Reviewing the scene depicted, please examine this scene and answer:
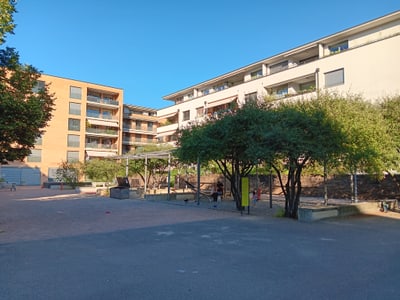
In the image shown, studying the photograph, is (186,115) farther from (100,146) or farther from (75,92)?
(75,92)

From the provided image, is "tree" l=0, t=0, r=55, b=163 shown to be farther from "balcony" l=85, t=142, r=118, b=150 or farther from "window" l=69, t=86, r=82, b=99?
Answer: "balcony" l=85, t=142, r=118, b=150

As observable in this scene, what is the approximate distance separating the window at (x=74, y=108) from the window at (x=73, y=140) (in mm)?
3600

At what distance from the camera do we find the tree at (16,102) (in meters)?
9.34

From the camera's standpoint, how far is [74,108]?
162ft

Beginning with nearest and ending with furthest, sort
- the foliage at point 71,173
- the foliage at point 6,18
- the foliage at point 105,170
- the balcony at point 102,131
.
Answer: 1. the foliage at point 6,18
2. the foliage at point 105,170
3. the foliage at point 71,173
4. the balcony at point 102,131

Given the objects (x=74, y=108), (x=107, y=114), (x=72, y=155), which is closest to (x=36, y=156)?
(x=72, y=155)

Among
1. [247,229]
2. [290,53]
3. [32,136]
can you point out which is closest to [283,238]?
[247,229]

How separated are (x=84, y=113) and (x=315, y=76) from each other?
3623cm

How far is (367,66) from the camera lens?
24.2 metres

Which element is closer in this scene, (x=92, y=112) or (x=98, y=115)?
(x=92, y=112)

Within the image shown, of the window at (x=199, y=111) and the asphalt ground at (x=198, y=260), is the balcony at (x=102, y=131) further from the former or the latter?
the asphalt ground at (x=198, y=260)

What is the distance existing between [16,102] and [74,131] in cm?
4214

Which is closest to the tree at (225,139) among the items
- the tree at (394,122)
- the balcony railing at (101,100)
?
the tree at (394,122)

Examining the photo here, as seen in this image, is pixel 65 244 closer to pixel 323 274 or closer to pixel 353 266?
pixel 323 274
